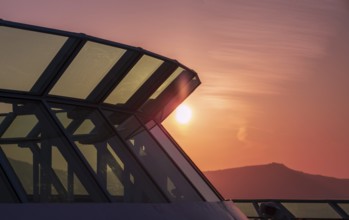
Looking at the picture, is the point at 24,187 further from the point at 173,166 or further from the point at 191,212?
the point at 173,166

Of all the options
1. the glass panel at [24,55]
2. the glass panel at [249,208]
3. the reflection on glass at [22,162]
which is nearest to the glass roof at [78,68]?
the glass panel at [24,55]

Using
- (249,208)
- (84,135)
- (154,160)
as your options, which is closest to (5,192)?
(84,135)

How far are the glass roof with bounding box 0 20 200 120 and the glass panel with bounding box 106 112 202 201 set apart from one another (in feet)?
1.25

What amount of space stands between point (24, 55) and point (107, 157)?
242 cm

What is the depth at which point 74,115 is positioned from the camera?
11398 millimetres

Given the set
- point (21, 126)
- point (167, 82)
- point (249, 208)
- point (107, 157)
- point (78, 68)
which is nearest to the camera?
point (21, 126)

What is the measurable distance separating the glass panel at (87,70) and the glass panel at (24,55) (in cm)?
45

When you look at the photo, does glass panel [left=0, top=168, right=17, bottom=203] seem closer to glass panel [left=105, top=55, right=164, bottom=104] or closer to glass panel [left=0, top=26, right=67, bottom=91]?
glass panel [left=0, top=26, right=67, bottom=91]

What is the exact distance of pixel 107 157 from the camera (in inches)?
454

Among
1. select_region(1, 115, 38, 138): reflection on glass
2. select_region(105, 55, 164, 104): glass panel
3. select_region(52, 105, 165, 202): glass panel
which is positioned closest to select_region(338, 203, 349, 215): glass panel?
select_region(105, 55, 164, 104): glass panel

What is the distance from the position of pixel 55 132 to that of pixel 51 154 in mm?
468

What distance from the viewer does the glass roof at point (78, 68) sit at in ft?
32.6

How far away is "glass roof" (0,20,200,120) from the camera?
9.92 m

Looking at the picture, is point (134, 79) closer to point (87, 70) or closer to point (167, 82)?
point (167, 82)
